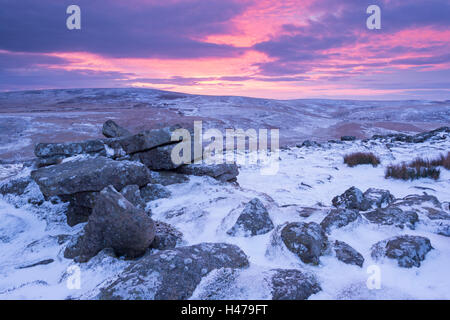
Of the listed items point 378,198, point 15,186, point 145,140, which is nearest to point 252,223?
point 378,198

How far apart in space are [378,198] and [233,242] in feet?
11.9

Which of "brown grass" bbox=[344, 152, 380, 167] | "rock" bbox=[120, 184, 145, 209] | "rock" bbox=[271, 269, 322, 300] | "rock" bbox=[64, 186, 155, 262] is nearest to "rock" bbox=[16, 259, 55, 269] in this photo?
"rock" bbox=[64, 186, 155, 262]

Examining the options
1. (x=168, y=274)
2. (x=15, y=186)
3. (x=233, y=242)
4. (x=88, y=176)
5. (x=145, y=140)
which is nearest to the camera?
(x=168, y=274)

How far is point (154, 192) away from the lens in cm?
574

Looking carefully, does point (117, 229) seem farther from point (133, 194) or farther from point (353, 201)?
point (353, 201)

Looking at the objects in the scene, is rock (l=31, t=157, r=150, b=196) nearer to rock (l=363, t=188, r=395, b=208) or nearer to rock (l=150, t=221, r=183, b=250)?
rock (l=150, t=221, r=183, b=250)

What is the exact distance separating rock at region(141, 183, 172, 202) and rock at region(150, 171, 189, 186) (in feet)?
1.07

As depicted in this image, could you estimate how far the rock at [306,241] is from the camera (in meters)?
3.07

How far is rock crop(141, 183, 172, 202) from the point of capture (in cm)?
560

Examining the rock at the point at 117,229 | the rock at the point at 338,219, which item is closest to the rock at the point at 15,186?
the rock at the point at 117,229

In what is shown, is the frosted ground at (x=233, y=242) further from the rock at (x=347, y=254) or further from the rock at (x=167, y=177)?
the rock at (x=167, y=177)

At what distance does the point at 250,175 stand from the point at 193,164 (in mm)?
2492

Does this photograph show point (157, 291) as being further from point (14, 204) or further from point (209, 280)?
point (14, 204)
